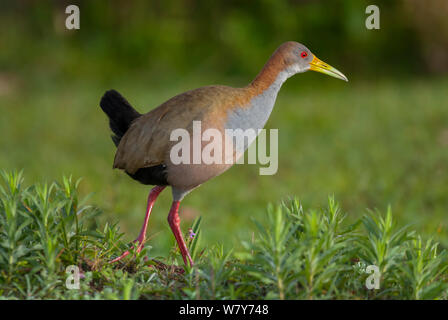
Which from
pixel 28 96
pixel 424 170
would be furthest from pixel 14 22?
Result: pixel 424 170

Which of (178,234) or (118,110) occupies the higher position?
(118,110)

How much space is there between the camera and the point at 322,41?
9.59 meters

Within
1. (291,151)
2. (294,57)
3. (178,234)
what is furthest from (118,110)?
(291,151)

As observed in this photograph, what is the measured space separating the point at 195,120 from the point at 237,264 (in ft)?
2.09

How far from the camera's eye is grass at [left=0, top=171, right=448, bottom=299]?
2254 mm

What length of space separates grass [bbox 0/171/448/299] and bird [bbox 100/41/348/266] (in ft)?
0.52

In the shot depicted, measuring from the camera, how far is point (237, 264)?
7.73 feet

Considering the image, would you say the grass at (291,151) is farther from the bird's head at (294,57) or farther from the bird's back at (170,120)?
the bird's head at (294,57)

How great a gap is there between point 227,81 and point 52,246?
22.5ft

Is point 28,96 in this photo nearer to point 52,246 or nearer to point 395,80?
point 395,80

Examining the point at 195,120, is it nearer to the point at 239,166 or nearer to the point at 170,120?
the point at 170,120

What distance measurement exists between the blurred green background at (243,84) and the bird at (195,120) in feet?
5.39

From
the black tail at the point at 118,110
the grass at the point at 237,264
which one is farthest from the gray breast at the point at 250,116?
the black tail at the point at 118,110
